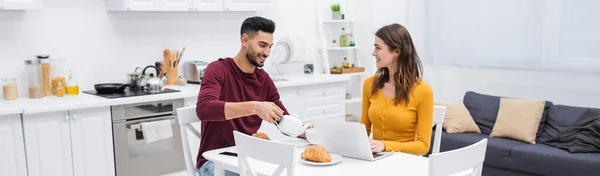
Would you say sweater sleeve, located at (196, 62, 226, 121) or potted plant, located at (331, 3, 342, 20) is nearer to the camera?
sweater sleeve, located at (196, 62, 226, 121)

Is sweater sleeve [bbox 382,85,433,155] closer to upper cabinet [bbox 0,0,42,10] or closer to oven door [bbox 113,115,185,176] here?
oven door [bbox 113,115,185,176]

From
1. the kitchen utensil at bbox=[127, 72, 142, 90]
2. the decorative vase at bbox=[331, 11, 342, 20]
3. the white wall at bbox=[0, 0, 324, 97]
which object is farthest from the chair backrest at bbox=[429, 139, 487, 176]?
the decorative vase at bbox=[331, 11, 342, 20]

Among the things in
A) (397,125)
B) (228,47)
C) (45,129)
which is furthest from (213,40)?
(397,125)

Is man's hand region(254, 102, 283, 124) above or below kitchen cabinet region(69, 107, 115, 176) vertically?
above

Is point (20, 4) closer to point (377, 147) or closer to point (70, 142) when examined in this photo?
point (70, 142)

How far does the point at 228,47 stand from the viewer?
206 inches

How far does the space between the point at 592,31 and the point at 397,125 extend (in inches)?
97.7

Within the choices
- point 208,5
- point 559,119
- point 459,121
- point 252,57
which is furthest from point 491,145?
point 208,5

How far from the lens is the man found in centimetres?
277

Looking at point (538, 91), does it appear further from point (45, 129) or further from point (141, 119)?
point (45, 129)

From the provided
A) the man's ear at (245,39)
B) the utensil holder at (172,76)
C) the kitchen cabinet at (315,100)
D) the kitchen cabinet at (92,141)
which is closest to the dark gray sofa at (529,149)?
the kitchen cabinet at (315,100)

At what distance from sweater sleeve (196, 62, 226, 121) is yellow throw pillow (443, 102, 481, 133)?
97.5 inches

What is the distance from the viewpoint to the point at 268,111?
251 cm

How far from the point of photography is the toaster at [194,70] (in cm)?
469
